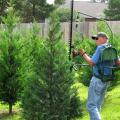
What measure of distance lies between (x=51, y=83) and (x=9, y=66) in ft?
12.3

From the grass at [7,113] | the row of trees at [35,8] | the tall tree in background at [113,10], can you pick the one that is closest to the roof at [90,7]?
the tall tree in background at [113,10]

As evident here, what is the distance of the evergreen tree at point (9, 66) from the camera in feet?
37.7

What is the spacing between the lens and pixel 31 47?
13.3 meters

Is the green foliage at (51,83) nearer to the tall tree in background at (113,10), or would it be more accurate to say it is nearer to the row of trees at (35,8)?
the row of trees at (35,8)

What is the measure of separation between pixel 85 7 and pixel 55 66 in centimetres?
5966

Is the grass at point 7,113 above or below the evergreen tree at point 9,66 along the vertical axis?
below

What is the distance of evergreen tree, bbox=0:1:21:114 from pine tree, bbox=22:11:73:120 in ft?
11.2

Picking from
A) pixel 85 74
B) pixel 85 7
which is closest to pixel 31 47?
pixel 85 74

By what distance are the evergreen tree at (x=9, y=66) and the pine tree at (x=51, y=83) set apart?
3.42 m

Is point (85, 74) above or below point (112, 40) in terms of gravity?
below

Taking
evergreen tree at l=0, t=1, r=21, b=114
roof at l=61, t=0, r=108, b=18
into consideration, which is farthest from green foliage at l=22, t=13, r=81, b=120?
roof at l=61, t=0, r=108, b=18

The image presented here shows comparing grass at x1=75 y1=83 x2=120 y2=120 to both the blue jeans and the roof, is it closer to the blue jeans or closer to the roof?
the blue jeans

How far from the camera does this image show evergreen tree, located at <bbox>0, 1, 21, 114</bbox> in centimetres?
1149

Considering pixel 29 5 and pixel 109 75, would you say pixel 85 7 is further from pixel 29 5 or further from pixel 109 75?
pixel 109 75
